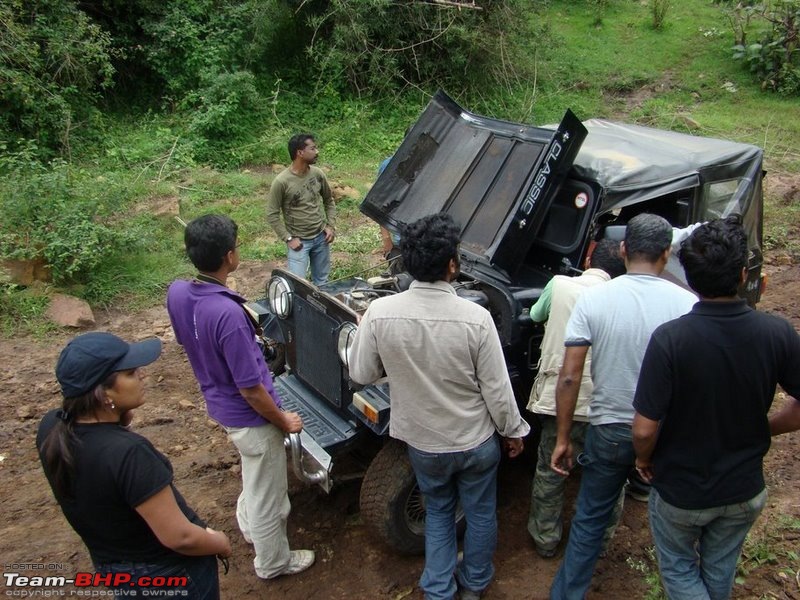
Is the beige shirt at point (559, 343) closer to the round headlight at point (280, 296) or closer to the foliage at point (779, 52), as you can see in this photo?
the round headlight at point (280, 296)

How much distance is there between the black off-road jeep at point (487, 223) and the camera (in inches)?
135

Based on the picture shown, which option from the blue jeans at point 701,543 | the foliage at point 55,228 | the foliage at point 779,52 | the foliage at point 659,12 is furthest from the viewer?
the foliage at point 659,12

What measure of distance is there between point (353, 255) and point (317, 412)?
4.04 m

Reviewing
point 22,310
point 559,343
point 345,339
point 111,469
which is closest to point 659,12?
point 22,310

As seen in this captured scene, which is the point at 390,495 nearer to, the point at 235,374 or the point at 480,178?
the point at 235,374

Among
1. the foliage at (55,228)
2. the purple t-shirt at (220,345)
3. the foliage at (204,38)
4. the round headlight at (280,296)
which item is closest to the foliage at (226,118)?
the foliage at (204,38)

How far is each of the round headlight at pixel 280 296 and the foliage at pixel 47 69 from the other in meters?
7.08

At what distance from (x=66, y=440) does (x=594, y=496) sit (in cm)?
209

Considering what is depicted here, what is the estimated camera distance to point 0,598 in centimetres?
317

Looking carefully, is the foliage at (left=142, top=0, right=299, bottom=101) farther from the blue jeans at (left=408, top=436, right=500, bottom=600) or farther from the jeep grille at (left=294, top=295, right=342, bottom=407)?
the blue jeans at (left=408, top=436, right=500, bottom=600)

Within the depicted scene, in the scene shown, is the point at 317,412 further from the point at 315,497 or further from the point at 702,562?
the point at 702,562

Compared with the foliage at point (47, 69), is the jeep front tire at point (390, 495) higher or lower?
lower

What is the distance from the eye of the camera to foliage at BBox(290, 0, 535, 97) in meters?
10.9

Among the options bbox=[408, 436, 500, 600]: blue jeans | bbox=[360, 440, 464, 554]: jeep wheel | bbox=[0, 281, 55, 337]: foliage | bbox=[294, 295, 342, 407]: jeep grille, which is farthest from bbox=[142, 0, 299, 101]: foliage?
bbox=[408, 436, 500, 600]: blue jeans
